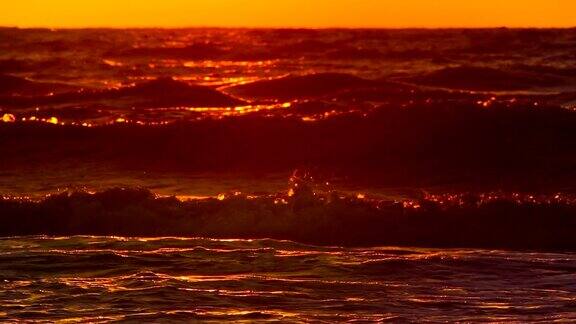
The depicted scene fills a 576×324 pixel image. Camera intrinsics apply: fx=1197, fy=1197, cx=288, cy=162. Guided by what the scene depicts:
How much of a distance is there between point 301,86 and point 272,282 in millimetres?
26385

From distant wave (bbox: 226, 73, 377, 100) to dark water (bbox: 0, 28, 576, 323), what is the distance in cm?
12

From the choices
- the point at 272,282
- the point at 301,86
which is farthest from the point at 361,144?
the point at 301,86

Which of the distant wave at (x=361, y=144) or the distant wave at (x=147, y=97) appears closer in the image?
the distant wave at (x=361, y=144)

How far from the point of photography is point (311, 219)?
14258 mm

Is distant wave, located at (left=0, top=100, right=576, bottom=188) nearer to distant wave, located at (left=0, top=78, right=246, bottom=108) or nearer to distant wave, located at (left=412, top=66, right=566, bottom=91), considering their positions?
distant wave, located at (left=0, top=78, right=246, bottom=108)

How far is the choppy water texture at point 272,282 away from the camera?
9344mm

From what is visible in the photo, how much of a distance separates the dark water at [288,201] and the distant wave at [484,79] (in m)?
0.23

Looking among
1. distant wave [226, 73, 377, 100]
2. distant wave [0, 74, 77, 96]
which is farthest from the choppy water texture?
distant wave [0, 74, 77, 96]

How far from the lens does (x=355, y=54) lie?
52.7 metres

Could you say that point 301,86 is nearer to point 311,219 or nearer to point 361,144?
point 361,144

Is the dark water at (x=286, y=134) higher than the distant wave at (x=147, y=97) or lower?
lower

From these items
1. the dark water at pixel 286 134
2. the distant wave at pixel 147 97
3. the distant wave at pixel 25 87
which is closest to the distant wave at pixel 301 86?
the dark water at pixel 286 134

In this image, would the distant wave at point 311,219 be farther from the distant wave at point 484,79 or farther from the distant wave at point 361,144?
the distant wave at point 484,79

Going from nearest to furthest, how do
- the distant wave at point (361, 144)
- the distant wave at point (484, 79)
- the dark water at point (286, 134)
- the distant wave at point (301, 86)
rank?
the dark water at point (286, 134) < the distant wave at point (361, 144) < the distant wave at point (301, 86) < the distant wave at point (484, 79)
